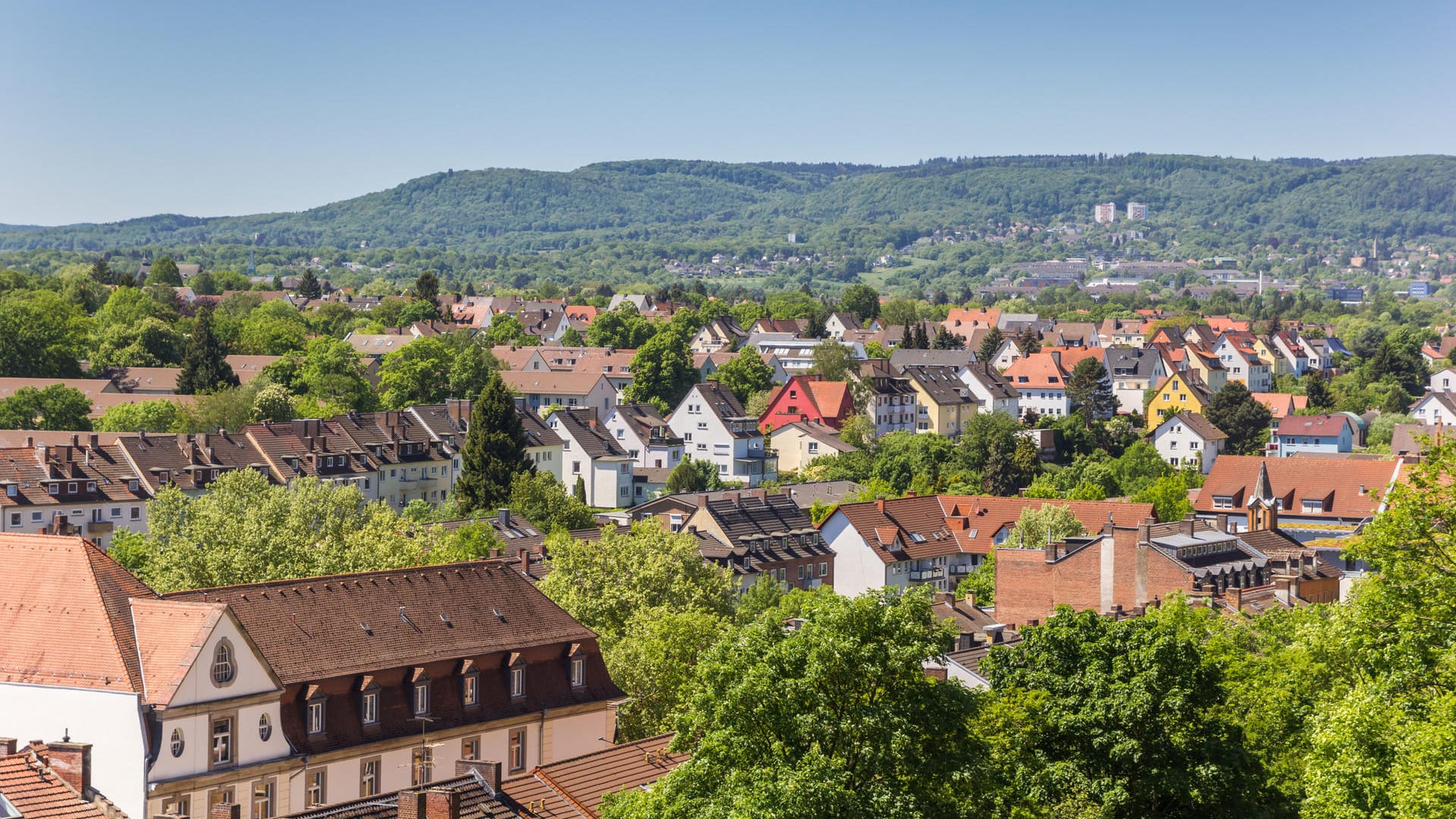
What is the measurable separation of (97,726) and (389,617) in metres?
7.28

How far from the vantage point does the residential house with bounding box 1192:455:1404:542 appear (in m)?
89.5

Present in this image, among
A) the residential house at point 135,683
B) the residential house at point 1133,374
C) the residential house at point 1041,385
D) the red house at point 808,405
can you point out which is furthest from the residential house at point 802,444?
the residential house at point 135,683

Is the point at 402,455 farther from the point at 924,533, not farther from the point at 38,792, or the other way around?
the point at 38,792

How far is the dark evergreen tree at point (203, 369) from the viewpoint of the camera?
11862 cm

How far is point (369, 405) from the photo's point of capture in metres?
122

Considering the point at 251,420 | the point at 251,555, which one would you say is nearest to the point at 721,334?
the point at 251,420

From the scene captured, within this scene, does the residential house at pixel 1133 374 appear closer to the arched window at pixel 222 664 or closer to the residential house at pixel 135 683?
the residential house at pixel 135 683

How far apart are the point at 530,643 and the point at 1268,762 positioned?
16.0m

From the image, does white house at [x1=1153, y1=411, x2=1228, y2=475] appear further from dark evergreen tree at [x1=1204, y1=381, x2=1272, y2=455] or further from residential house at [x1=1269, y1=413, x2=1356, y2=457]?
dark evergreen tree at [x1=1204, y1=381, x2=1272, y2=455]

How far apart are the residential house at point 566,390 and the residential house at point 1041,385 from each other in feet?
119

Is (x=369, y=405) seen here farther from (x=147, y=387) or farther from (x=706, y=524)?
(x=706, y=524)

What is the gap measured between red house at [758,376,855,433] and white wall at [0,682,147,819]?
93495mm

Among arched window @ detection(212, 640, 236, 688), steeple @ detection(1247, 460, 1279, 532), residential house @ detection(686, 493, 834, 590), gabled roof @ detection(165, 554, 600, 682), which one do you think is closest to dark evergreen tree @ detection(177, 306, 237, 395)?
residential house @ detection(686, 493, 834, 590)

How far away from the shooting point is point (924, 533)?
82.1 metres
